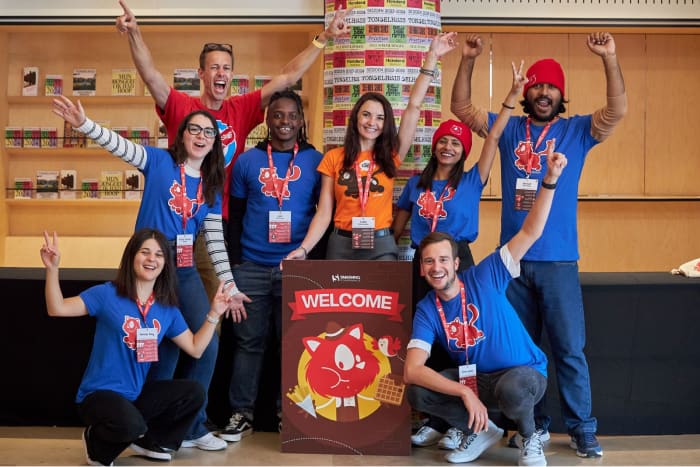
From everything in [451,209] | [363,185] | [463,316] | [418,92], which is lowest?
[463,316]

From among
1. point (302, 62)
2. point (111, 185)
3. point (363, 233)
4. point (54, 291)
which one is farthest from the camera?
point (111, 185)

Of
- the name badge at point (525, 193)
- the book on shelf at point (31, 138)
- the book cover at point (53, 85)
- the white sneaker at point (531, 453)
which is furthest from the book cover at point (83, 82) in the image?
the white sneaker at point (531, 453)

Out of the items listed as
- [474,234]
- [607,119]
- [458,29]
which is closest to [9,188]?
[458,29]

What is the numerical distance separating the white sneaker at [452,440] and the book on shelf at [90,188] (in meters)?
4.87

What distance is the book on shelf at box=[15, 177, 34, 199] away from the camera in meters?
7.96

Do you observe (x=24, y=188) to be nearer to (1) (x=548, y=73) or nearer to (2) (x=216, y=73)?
(2) (x=216, y=73)

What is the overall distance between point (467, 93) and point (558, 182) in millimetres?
645

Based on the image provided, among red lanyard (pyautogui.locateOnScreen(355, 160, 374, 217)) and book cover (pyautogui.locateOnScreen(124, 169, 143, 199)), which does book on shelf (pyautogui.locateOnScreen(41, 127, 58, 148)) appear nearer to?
book cover (pyautogui.locateOnScreen(124, 169, 143, 199))

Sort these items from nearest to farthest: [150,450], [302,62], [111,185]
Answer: [150,450] < [302,62] < [111,185]

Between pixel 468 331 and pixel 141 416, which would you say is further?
pixel 468 331

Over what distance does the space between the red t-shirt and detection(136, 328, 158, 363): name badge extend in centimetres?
83

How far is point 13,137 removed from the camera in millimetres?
7926

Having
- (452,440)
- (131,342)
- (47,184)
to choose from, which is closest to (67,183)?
(47,184)

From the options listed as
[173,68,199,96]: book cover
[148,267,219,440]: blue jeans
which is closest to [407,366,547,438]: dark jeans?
[148,267,219,440]: blue jeans
